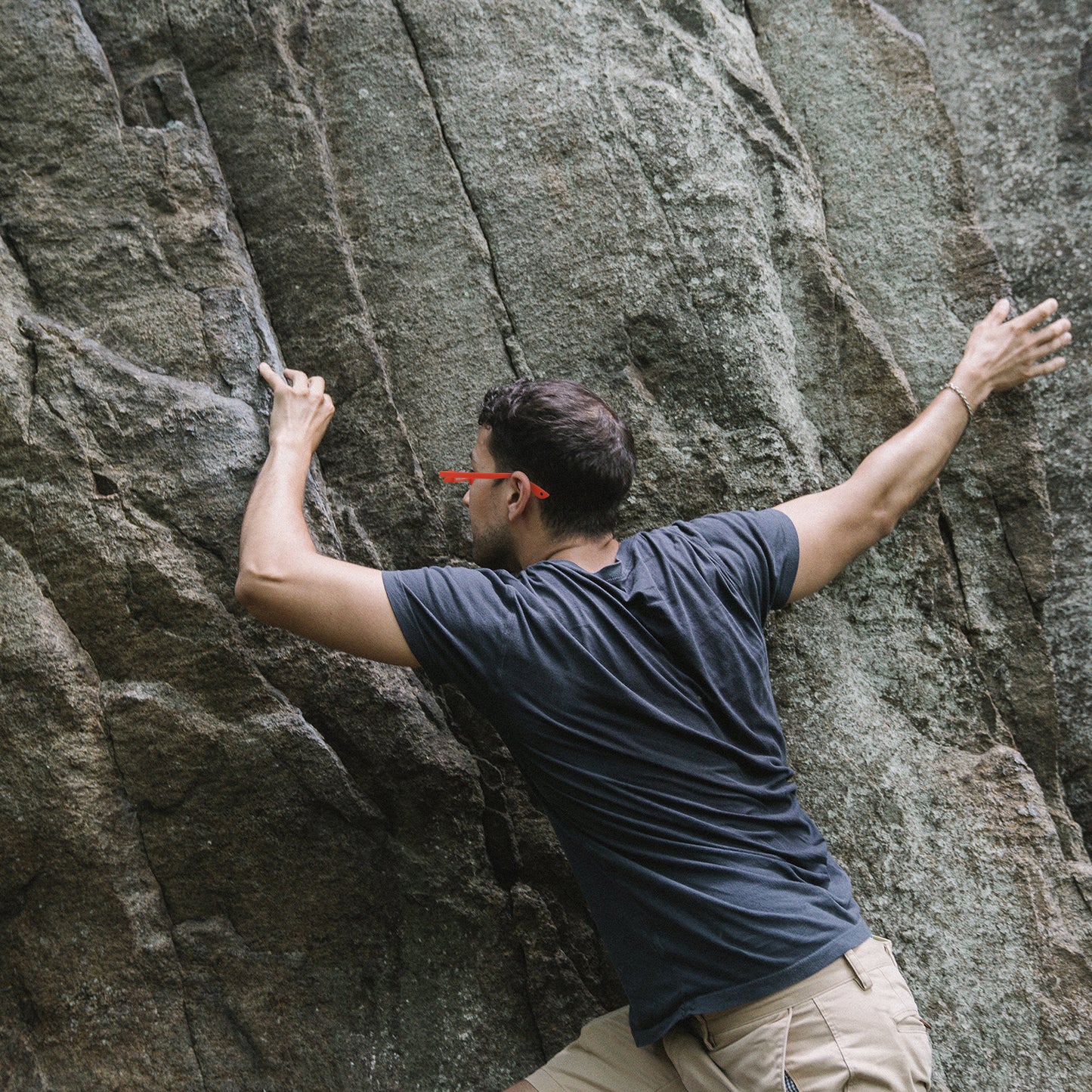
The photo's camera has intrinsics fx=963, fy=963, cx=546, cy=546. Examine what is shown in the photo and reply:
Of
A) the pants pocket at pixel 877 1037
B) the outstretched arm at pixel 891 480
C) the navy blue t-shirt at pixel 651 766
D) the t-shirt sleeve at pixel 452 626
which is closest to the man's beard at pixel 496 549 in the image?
the navy blue t-shirt at pixel 651 766

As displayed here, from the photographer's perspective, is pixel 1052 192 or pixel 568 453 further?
pixel 1052 192

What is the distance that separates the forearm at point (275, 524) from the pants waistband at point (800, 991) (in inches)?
55.9

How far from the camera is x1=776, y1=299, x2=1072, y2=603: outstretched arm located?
2732 millimetres

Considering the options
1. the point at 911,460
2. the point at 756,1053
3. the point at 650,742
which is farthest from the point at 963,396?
the point at 756,1053

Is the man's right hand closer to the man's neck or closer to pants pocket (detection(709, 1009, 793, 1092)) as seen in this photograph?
the man's neck

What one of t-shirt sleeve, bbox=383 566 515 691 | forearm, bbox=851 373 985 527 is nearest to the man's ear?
t-shirt sleeve, bbox=383 566 515 691

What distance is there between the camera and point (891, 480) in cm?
282

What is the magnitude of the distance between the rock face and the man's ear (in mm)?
709

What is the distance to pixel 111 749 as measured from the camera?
111 inches

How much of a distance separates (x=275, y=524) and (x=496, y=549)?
0.60 meters

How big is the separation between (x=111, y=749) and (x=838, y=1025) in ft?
6.88

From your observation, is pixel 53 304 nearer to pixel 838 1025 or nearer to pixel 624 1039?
pixel 624 1039

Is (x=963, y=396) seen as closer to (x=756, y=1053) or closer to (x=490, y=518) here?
(x=490, y=518)

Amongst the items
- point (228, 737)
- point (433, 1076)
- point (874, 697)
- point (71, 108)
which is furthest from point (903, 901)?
point (71, 108)
